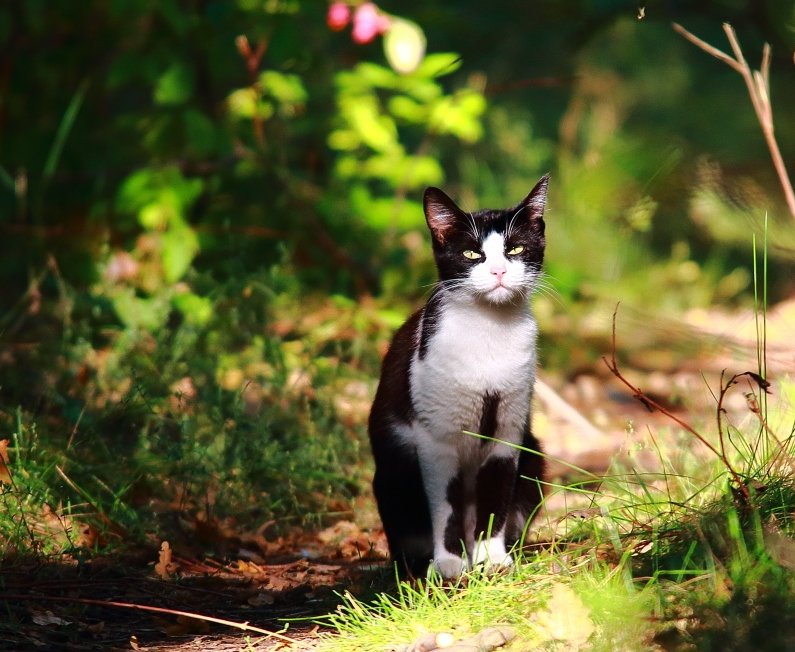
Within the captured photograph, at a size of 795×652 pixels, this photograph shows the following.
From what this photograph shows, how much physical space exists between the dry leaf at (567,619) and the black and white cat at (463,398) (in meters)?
0.47

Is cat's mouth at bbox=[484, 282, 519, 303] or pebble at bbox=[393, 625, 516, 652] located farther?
cat's mouth at bbox=[484, 282, 519, 303]

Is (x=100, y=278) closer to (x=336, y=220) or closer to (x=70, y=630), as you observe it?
(x=336, y=220)

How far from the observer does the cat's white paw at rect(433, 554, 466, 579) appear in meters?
2.66

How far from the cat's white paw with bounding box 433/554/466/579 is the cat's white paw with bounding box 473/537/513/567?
0.13ft

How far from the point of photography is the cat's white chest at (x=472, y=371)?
8.67ft

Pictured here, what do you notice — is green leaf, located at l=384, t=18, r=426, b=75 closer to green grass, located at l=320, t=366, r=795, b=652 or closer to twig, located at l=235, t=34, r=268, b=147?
twig, located at l=235, t=34, r=268, b=147

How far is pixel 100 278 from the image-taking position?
4.33m

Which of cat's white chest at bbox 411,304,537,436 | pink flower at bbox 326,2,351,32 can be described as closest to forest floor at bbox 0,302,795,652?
cat's white chest at bbox 411,304,537,436

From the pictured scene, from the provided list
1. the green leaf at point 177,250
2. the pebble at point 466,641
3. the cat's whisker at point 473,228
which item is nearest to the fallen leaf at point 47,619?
the pebble at point 466,641

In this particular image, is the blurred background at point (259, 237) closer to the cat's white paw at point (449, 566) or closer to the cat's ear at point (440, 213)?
the cat's ear at point (440, 213)

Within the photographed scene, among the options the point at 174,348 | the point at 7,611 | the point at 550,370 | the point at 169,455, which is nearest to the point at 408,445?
the point at 169,455

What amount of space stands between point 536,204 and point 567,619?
1.14 metres

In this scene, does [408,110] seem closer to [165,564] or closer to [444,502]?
[444,502]

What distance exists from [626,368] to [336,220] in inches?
68.6
